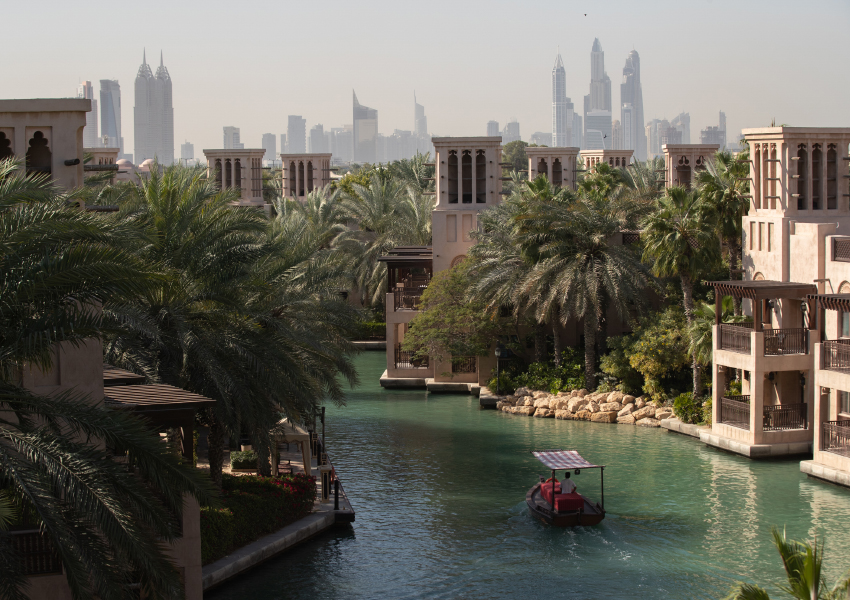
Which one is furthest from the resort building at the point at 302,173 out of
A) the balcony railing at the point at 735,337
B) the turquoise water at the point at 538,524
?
the balcony railing at the point at 735,337

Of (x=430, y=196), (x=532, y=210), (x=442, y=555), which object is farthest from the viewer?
(x=430, y=196)

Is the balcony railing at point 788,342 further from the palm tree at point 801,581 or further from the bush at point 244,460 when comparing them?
the palm tree at point 801,581

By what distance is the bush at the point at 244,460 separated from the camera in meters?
23.4

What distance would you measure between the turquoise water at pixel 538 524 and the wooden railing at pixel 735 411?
892mm

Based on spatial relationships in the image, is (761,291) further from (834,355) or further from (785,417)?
(785,417)

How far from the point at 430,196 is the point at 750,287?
2823 cm

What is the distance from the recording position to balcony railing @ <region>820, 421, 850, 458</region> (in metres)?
23.8

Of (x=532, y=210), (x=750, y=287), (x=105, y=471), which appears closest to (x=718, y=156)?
(x=532, y=210)

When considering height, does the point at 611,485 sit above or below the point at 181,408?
below

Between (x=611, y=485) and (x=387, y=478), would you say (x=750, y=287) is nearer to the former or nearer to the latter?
(x=611, y=485)

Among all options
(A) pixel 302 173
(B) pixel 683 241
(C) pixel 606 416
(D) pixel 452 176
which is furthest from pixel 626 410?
(A) pixel 302 173

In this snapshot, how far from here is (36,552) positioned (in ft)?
44.6

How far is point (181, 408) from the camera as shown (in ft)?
50.0

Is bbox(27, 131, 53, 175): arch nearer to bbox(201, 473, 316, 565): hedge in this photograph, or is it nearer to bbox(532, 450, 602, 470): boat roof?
bbox(201, 473, 316, 565): hedge
